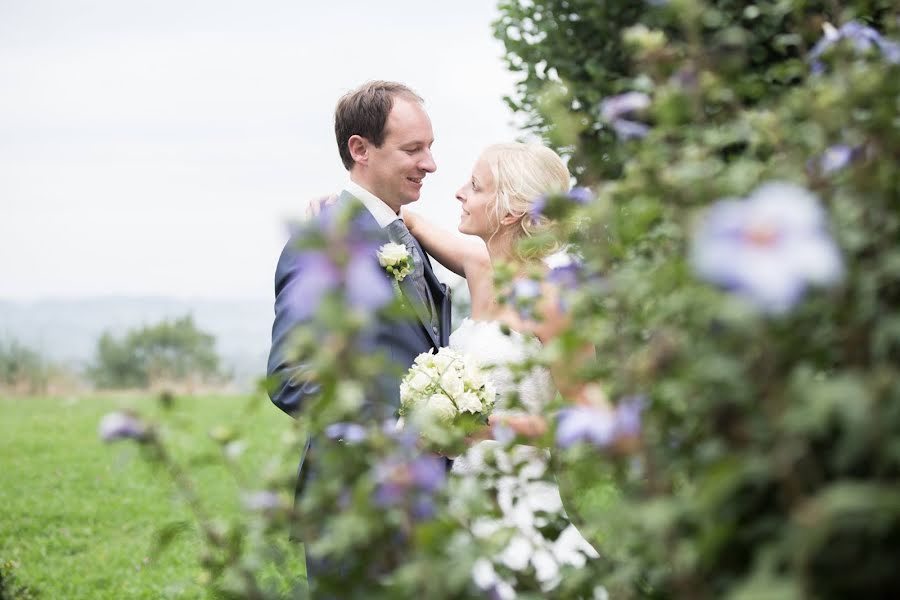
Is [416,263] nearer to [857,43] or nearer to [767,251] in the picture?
[857,43]

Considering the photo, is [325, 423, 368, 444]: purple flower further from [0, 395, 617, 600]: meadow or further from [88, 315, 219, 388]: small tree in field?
[88, 315, 219, 388]: small tree in field

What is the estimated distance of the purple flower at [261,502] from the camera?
5.34 ft

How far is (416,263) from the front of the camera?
3.97 meters

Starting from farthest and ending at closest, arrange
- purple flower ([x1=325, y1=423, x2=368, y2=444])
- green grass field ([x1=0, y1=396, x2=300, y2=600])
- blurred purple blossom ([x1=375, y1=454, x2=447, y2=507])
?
green grass field ([x1=0, y1=396, x2=300, y2=600]), purple flower ([x1=325, y1=423, x2=368, y2=444]), blurred purple blossom ([x1=375, y1=454, x2=447, y2=507])

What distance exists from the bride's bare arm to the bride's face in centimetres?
26

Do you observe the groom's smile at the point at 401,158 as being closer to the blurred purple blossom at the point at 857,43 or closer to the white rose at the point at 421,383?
the white rose at the point at 421,383

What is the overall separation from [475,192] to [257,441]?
291 inches

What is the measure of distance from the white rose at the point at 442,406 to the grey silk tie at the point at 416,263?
0.73 metres

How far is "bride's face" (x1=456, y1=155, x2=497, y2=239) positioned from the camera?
4.02m

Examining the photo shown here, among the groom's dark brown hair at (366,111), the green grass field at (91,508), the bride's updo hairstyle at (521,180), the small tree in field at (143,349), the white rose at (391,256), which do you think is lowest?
the green grass field at (91,508)

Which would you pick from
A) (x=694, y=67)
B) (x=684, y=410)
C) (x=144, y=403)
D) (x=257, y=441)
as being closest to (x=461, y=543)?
(x=684, y=410)

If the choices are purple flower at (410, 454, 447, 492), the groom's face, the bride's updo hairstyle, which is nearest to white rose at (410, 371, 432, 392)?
the bride's updo hairstyle

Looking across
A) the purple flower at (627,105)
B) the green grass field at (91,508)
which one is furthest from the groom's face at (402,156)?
the purple flower at (627,105)

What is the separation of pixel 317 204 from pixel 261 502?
2465 millimetres
